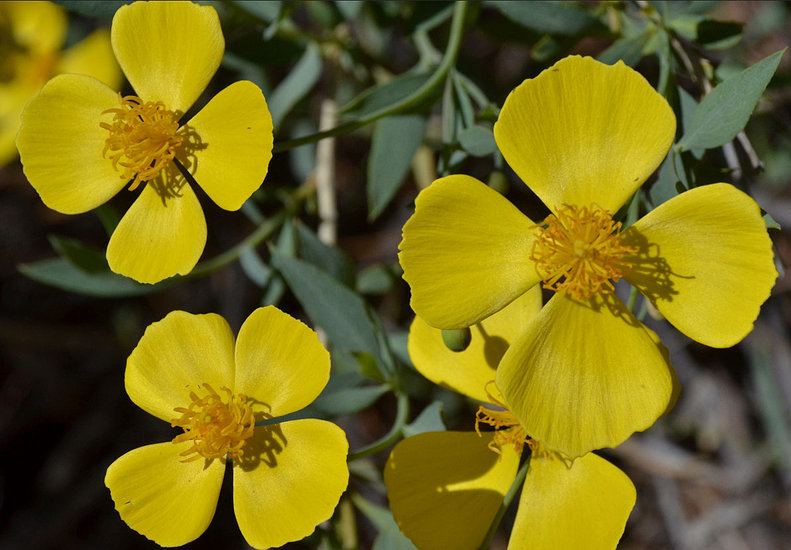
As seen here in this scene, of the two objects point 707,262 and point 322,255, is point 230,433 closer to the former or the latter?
point 322,255

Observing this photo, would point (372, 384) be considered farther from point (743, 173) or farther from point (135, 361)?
point (743, 173)

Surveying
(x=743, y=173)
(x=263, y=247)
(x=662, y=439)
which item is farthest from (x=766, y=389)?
(x=263, y=247)

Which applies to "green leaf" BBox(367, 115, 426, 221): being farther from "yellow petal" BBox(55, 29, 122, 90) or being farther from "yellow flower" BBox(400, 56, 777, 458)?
"yellow petal" BBox(55, 29, 122, 90)

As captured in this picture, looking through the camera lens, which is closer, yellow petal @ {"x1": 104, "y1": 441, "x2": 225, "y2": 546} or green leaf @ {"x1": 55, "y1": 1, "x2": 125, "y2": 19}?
yellow petal @ {"x1": 104, "y1": 441, "x2": 225, "y2": 546}

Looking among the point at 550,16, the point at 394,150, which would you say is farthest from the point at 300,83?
the point at 550,16

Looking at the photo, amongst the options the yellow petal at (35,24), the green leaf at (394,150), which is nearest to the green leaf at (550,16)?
the green leaf at (394,150)

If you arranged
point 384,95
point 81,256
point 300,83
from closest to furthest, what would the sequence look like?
point 384,95 < point 81,256 < point 300,83

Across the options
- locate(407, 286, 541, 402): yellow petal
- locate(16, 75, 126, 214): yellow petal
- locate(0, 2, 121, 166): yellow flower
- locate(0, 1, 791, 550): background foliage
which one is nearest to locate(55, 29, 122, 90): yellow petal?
locate(0, 2, 121, 166): yellow flower
